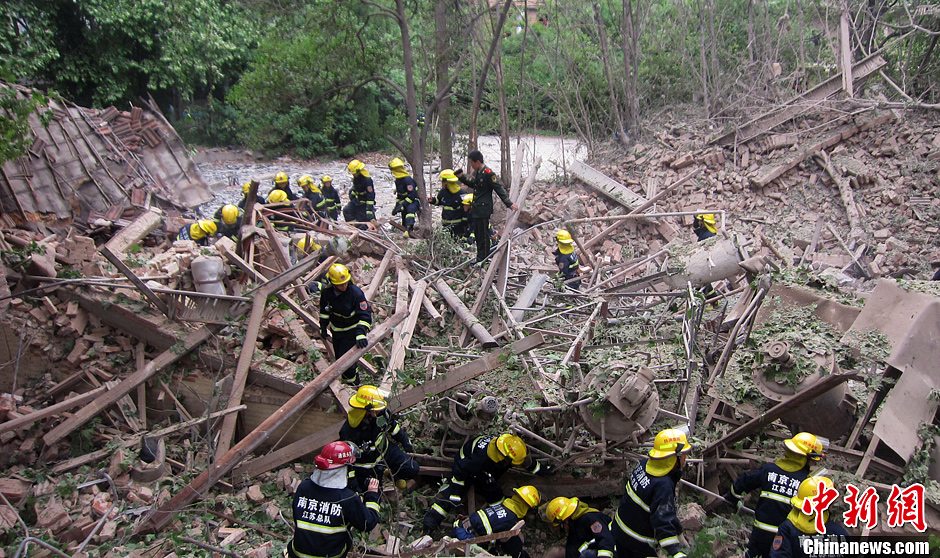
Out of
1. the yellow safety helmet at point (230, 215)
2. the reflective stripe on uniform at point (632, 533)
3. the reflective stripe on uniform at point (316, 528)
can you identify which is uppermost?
the yellow safety helmet at point (230, 215)

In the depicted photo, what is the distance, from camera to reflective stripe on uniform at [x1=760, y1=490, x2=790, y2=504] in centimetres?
441

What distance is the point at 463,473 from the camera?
5473mm

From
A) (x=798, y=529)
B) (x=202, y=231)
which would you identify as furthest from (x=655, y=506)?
(x=202, y=231)

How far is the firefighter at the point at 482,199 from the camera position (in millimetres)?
8742

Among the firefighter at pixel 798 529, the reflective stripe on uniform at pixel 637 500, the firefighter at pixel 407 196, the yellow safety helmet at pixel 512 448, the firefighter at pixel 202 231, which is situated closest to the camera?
the firefighter at pixel 798 529

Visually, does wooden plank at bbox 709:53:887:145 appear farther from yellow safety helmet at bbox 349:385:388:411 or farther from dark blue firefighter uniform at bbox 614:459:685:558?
yellow safety helmet at bbox 349:385:388:411

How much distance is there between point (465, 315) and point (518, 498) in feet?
8.91

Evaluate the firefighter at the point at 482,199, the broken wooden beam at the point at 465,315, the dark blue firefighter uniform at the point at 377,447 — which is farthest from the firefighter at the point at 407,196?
the dark blue firefighter uniform at the point at 377,447

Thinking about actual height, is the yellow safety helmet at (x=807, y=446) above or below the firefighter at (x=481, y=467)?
above

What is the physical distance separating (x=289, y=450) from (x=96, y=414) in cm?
189

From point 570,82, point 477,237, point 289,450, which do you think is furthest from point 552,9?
point 289,450

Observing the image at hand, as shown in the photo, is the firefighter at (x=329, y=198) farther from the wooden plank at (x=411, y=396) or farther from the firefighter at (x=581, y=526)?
the firefighter at (x=581, y=526)

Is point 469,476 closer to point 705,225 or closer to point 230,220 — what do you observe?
point 230,220

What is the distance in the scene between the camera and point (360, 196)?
11.0 meters
